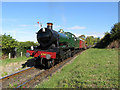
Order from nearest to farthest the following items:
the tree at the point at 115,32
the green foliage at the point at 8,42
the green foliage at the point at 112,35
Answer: the green foliage at the point at 8,42, the tree at the point at 115,32, the green foliage at the point at 112,35

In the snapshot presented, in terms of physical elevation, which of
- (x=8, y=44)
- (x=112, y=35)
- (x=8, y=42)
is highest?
(x=112, y=35)

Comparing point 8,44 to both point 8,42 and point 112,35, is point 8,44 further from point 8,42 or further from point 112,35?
point 112,35

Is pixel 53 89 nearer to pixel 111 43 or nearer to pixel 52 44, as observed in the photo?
pixel 52 44

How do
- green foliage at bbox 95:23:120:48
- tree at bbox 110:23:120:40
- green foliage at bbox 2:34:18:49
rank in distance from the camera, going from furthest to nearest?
green foliage at bbox 95:23:120:48 < tree at bbox 110:23:120:40 < green foliage at bbox 2:34:18:49

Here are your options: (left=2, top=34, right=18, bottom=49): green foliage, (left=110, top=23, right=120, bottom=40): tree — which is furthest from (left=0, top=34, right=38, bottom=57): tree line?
(left=110, top=23, right=120, bottom=40): tree

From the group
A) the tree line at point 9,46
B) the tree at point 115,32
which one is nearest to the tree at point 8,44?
the tree line at point 9,46

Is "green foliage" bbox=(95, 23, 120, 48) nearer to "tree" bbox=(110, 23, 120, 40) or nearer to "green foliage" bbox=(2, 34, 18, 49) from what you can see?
"tree" bbox=(110, 23, 120, 40)

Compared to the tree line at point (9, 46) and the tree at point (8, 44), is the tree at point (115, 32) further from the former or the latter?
the tree at point (8, 44)

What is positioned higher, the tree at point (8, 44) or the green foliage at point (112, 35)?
the green foliage at point (112, 35)

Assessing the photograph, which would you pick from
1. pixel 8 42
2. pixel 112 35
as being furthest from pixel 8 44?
pixel 112 35

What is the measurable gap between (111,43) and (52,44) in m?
26.9

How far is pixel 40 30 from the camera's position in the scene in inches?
341

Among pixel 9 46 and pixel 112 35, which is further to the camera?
pixel 112 35

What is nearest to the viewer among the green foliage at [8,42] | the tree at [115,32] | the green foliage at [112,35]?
the green foliage at [8,42]
